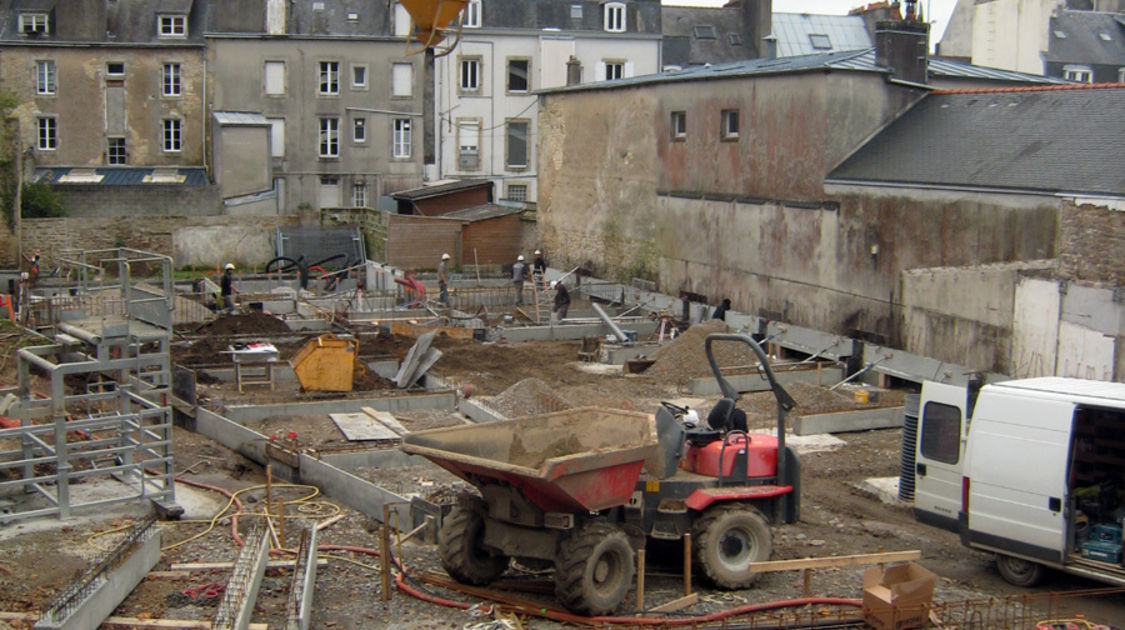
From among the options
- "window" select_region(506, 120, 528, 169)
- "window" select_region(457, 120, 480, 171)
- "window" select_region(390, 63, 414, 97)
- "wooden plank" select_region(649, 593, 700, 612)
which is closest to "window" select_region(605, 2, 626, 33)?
"window" select_region(506, 120, 528, 169)

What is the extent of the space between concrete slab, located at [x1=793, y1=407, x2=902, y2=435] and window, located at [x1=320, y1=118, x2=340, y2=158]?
110ft

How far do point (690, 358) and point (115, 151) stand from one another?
32999 millimetres

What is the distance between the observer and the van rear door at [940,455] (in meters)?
12.8

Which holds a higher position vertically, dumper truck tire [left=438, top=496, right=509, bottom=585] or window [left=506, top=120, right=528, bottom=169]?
window [left=506, top=120, right=528, bottom=169]

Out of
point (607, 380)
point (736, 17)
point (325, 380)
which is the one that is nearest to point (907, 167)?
point (607, 380)

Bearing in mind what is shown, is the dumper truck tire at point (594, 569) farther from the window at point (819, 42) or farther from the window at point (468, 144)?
the window at point (819, 42)

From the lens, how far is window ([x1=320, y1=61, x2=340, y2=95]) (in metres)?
48.1

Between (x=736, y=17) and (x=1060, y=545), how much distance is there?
161 feet

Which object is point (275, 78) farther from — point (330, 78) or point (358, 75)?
point (358, 75)

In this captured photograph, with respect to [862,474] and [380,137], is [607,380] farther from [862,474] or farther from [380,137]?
[380,137]

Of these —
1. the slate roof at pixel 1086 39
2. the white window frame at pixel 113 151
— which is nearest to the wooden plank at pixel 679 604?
the white window frame at pixel 113 151

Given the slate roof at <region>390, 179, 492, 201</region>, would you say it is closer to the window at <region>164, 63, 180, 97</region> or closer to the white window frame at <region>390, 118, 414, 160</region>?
the white window frame at <region>390, 118, 414, 160</region>

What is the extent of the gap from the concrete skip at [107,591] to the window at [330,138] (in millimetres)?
38674

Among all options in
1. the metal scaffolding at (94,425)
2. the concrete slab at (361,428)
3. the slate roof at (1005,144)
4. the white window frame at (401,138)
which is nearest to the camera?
the metal scaffolding at (94,425)
